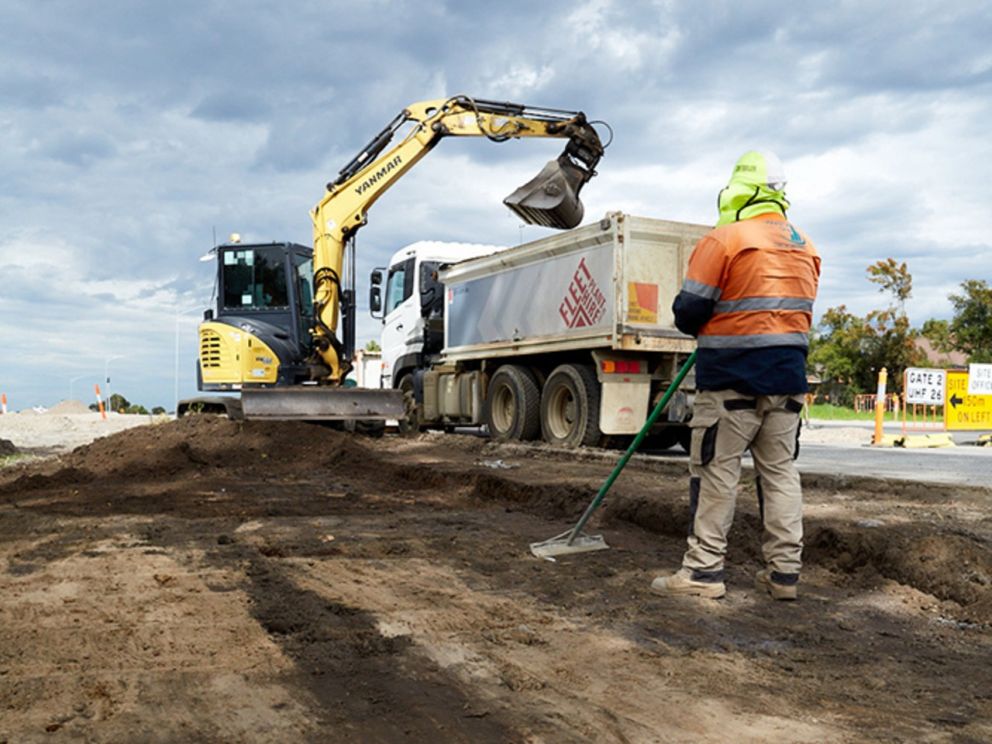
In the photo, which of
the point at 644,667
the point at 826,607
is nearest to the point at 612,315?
the point at 826,607

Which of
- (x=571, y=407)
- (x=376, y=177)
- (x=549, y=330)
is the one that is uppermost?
(x=376, y=177)

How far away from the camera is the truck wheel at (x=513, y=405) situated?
43.8ft

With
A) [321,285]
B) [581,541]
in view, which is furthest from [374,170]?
[581,541]

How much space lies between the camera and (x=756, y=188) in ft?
15.1

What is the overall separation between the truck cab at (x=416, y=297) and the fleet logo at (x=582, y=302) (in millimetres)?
3853

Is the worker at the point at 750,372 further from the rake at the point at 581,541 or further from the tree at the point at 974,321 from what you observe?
the tree at the point at 974,321

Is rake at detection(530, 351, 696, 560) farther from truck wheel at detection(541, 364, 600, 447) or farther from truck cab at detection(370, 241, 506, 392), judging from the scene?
truck cab at detection(370, 241, 506, 392)

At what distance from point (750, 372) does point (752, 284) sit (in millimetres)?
434

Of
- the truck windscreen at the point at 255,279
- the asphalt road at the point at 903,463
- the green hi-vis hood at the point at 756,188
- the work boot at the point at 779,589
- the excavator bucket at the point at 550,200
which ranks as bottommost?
the work boot at the point at 779,589

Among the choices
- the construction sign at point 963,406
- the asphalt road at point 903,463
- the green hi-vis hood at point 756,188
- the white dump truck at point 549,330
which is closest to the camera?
the green hi-vis hood at point 756,188

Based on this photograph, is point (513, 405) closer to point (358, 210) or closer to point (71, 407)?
point (358, 210)

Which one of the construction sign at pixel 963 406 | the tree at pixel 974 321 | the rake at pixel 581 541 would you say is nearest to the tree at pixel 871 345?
the tree at pixel 974 321

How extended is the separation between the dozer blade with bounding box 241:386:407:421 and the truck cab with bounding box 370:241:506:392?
2.96 metres

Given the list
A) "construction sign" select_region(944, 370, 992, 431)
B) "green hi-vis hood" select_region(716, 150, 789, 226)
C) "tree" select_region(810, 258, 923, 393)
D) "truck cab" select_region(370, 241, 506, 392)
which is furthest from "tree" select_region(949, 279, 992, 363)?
"green hi-vis hood" select_region(716, 150, 789, 226)
